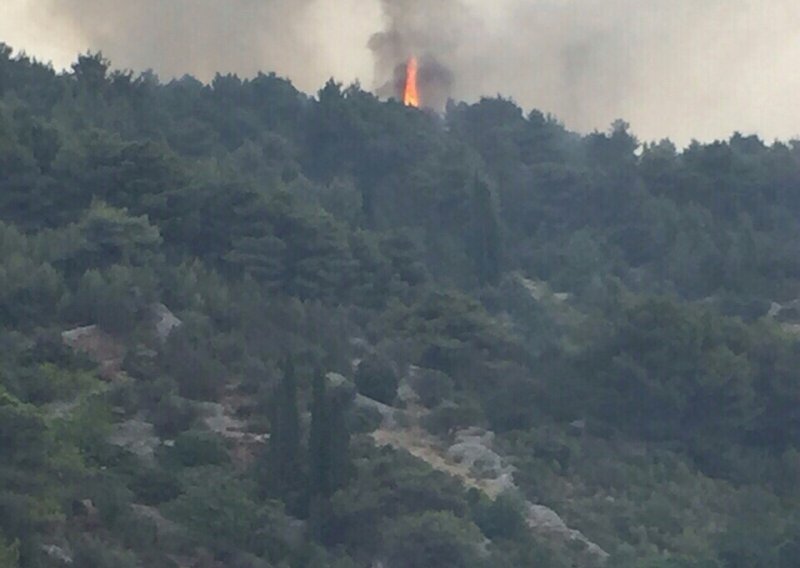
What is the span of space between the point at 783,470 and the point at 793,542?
35.0 ft

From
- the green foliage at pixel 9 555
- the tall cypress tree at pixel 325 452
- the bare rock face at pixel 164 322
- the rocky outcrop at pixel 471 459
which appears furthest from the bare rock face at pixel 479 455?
the green foliage at pixel 9 555

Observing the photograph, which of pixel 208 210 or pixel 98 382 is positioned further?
pixel 208 210

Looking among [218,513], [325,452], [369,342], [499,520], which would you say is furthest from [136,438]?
[369,342]

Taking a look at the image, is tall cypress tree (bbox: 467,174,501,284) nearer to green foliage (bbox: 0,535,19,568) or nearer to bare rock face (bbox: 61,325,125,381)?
bare rock face (bbox: 61,325,125,381)

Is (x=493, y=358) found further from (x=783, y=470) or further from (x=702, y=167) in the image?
(x=702, y=167)

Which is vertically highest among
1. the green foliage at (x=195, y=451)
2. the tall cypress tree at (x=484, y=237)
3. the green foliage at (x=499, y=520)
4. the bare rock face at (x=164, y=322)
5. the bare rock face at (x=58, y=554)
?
the tall cypress tree at (x=484, y=237)

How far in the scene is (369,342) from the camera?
64.4 meters

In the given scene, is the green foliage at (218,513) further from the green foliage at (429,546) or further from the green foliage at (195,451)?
the green foliage at (429,546)

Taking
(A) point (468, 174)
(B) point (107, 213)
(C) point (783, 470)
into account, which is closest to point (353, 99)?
(A) point (468, 174)

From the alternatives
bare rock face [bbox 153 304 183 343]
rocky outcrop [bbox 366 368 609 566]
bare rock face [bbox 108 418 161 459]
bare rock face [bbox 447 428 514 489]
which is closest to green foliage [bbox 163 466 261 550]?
bare rock face [bbox 108 418 161 459]

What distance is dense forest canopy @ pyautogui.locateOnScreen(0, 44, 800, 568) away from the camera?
47.6 m

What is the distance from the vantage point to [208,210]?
222 feet

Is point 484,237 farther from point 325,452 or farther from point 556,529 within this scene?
point 325,452

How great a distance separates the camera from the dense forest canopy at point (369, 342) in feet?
156
